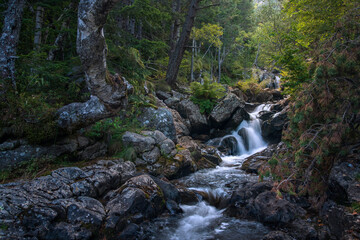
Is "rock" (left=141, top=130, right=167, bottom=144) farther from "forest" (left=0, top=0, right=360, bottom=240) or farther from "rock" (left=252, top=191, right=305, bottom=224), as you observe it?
"rock" (left=252, top=191, right=305, bottom=224)

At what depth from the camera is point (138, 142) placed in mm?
7836

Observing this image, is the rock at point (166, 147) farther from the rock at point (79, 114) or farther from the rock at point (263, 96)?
the rock at point (263, 96)

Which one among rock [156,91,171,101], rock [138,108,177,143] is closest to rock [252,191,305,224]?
rock [138,108,177,143]

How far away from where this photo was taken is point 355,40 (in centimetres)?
443

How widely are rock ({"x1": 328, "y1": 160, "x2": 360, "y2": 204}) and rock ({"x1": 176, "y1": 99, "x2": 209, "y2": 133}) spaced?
30.4 ft

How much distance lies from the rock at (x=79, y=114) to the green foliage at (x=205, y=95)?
8.75m

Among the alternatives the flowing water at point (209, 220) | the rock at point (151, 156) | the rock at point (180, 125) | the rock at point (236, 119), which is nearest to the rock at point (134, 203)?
the flowing water at point (209, 220)

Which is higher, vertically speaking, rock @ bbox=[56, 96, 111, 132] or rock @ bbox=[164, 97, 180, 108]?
rock @ bbox=[164, 97, 180, 108]

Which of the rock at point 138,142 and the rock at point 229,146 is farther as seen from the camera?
the rock at point 229,146

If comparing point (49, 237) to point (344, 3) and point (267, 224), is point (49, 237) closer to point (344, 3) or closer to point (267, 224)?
point (267, 224)

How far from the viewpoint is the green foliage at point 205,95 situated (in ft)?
46.1

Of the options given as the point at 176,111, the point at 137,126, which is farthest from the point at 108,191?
the point at 176,111

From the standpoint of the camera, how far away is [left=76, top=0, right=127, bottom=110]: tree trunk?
5180 mm

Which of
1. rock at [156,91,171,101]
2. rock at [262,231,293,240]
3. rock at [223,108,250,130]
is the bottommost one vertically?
rock at [262,231,293,240]
